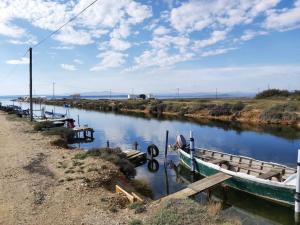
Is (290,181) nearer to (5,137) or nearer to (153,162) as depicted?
(153,162)

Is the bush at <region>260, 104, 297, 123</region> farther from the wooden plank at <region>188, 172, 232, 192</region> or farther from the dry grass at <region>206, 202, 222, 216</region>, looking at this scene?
the dry grass at <region>206, 202, 222, 216</region>

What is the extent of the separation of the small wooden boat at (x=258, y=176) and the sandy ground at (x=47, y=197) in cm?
688

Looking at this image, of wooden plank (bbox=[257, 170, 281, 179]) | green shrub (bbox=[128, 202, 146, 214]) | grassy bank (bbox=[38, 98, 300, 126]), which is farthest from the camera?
grassy bank (bbox=[38, 98, 300, 126])

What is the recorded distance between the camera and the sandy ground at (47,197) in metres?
9.85

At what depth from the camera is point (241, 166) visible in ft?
59.7

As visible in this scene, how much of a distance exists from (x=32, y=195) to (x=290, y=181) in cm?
1076

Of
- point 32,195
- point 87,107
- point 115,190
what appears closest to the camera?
point 32,195

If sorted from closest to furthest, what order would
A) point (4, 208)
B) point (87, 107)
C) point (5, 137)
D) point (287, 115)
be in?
point (4, 208) → point (5, 137) → point (287, 115) → point (87, 107)

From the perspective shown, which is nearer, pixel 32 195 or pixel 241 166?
pixel 32 195

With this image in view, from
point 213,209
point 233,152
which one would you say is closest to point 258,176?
point 213,209

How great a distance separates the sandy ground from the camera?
9.85m

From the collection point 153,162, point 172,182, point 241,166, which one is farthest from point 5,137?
point 241,166

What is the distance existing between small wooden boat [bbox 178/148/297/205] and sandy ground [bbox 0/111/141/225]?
6884mm

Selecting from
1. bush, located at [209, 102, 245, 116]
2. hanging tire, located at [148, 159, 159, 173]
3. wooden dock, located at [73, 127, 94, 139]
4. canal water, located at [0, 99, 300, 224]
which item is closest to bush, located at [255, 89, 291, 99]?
bush, located at [209, 102, 245, 116]
